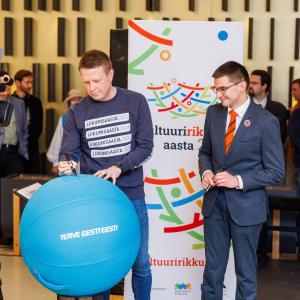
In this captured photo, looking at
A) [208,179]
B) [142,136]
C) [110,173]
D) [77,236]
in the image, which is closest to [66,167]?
[110,173]

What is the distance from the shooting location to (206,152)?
370 cm

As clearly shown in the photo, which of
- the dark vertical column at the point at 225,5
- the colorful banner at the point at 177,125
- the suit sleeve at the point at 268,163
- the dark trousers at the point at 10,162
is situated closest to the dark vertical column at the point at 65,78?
the dark trousers at the point at 10,162

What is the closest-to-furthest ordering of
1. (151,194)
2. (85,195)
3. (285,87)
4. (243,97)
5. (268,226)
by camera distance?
1. (85,195)
2. (243,97)
3. (151,194)
4. (268,226)
5. (285,87)

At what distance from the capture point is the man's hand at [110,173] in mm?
3072

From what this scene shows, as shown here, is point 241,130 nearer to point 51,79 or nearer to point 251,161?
point 251,161

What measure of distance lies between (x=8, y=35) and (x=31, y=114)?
1.24 metres

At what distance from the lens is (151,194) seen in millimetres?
4090

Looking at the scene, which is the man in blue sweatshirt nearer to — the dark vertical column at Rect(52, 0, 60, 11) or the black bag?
the black bag

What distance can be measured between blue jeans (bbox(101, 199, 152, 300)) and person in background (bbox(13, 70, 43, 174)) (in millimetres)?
4094

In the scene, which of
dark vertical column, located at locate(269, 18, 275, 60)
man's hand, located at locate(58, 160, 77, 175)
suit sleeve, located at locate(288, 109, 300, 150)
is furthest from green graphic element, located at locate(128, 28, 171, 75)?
dark vertical column, located at locate(269, 18, 275, 60)

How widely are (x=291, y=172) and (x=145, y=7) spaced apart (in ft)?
8.43

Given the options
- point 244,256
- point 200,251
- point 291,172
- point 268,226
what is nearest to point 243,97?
point 244,256

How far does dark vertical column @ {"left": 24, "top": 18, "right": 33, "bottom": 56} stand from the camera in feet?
26.5

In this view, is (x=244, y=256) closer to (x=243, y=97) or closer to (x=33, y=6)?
(x=243, y=97)
